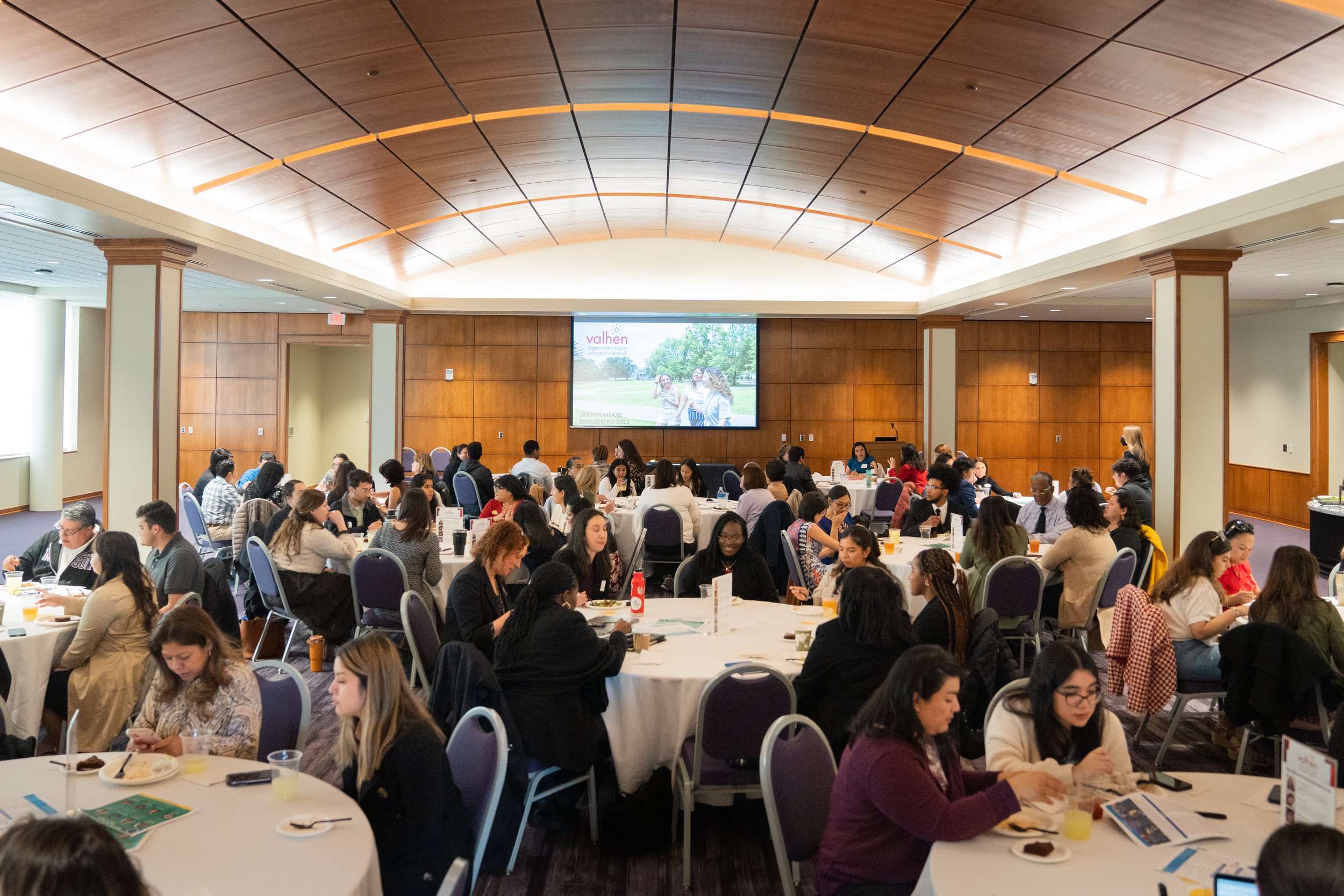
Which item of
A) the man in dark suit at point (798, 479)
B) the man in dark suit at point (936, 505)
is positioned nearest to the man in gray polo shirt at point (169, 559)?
the man in dark suit at point (936, 505)

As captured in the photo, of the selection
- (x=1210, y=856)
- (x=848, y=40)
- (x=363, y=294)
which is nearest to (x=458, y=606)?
(x=1210, y=856)

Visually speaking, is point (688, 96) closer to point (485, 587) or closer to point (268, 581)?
point (485, 587)

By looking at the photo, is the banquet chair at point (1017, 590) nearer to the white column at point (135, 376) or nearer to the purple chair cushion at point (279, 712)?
the purple chair cushion at point (279, 712)

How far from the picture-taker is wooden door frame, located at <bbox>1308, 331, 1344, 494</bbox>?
13.7 m

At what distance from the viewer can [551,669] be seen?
366 centimetres

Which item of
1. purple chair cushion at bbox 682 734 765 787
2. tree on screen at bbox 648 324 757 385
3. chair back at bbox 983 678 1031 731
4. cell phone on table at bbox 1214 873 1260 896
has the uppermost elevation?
tree on screen at bbox 648 324 757 385

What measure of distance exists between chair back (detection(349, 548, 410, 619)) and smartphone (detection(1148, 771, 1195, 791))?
176 inches

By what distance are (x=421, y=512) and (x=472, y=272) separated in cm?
955

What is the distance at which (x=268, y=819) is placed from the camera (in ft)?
8.09

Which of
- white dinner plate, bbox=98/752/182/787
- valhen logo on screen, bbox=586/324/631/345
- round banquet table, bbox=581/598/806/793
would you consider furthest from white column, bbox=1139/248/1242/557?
valhen logo on screen, bbox=586/324/631/345

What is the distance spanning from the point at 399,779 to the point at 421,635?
2.35 metres

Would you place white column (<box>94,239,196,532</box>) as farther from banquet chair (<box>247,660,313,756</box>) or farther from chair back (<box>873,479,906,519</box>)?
chair back (<box>873,479,906,519</box>)

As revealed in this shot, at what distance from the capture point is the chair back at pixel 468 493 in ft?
33.7

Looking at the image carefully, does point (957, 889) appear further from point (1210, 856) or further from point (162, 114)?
point (162, 114)
